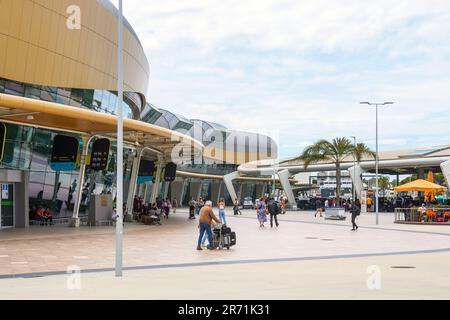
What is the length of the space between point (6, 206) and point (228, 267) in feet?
55.1

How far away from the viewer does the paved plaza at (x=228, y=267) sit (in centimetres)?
1046

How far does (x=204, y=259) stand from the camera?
1644 cm

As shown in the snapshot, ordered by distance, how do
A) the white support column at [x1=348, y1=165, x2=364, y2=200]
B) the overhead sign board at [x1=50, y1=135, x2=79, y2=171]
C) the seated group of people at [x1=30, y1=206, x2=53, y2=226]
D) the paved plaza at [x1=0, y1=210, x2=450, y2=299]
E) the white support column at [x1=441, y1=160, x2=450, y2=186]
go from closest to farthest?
the paved plaza at [x1=0, y1=210, x2=450, y2=299] < the overhead sign board at [x1=50, y1=135, x2=79, y2=171] < the seated group of people at [x1=30, y1=206, x2=53, y2=226] < the white support column at [x1=441, y1=160, x2=450, y2=186] < the white support column at [x1=348, y1=165, x2=364, y2=200]

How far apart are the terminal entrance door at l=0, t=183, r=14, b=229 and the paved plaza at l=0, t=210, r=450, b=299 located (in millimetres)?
3753

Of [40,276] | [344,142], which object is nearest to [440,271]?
[40,276]

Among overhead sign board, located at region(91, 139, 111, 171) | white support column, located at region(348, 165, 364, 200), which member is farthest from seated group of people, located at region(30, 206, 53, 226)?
white support column, located at region(348, 165, 364, 200)

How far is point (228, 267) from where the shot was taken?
47.7 feet

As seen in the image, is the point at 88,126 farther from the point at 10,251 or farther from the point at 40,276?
the point at 40,276

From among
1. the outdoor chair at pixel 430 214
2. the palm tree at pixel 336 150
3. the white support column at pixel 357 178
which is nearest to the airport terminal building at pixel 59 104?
the outdoor chair at pixel 430 214

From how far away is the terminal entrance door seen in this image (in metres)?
27.6

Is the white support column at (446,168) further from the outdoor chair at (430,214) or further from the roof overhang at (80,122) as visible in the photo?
the roof overhang at (80,122)

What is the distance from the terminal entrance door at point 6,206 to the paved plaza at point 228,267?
3.75 m

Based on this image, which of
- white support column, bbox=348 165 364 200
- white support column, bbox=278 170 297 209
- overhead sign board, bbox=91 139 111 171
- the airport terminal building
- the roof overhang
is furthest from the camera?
white support column, bbox=278 170 297 209

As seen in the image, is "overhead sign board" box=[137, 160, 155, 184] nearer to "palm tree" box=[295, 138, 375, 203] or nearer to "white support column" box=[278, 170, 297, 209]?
"palm tree" box=[295, 138, 375, 203]
